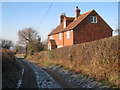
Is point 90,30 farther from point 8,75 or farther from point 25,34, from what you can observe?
point 25,34

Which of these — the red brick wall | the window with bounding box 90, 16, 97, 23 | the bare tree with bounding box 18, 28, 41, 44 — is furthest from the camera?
the bare tree with bounding box 18, 28, 41, 44

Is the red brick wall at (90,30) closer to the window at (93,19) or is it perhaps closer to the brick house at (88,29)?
the brick house at (88,29)

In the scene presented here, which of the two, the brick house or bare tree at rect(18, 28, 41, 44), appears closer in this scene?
the brick house

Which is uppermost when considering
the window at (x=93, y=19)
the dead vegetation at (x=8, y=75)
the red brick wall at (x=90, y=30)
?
the window at (x=93, y=19)

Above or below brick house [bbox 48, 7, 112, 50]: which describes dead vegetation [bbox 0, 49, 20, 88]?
below

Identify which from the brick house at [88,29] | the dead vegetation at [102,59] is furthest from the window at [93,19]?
the dead vegetation at [102,59]

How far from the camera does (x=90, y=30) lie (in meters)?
38.3

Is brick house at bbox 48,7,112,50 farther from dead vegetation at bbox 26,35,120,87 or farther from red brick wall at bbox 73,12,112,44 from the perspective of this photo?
dead vegetation at bbox 26,35,120,87

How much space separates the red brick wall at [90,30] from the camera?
1483 inches

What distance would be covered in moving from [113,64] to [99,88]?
2.37 m

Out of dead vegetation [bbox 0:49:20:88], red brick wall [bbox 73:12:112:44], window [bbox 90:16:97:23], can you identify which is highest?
window [bbox 90:16:97:23]

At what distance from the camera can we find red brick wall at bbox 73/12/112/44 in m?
37.7

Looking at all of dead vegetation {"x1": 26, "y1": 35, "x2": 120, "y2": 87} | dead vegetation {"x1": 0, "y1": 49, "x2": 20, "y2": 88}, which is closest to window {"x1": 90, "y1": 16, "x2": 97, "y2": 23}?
dead vegetation {"x1": 26, "y1": 35, "x2": 120, "y2": 87}

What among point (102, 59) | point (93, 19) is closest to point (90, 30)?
point (93, 19)
